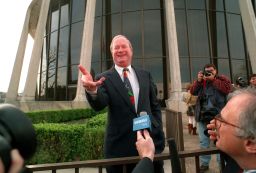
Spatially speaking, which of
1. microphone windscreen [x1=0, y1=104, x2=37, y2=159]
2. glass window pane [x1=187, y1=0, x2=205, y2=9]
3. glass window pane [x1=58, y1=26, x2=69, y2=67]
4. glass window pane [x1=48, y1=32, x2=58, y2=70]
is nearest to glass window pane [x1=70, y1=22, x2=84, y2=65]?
glass window pane [x1=58, y1=26, x2=69, y2=67]

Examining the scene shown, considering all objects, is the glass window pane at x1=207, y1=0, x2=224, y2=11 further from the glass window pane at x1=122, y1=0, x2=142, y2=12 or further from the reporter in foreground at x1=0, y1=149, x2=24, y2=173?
the reporter in foreground at x1=0, y1=149, x2=24, y2=173

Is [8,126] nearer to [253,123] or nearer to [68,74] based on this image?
[253,123]

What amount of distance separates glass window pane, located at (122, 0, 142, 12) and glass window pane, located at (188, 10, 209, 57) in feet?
10.4

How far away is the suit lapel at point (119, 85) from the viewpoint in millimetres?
2891

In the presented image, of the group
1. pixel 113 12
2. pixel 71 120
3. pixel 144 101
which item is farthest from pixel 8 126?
pixel 113 12

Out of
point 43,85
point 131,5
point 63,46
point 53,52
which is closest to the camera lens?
point 131,5

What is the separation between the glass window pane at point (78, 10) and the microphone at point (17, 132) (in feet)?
70.3

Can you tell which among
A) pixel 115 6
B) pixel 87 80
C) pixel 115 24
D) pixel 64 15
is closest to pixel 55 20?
pixel 64 15

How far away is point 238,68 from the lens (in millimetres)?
19406

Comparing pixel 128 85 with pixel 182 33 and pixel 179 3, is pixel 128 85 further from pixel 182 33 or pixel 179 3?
pixel 179 3

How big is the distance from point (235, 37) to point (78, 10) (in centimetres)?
1073

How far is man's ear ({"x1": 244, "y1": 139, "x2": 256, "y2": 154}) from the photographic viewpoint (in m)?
1.70

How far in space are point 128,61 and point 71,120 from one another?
1305 centimetres

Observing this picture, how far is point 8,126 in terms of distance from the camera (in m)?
0.77
